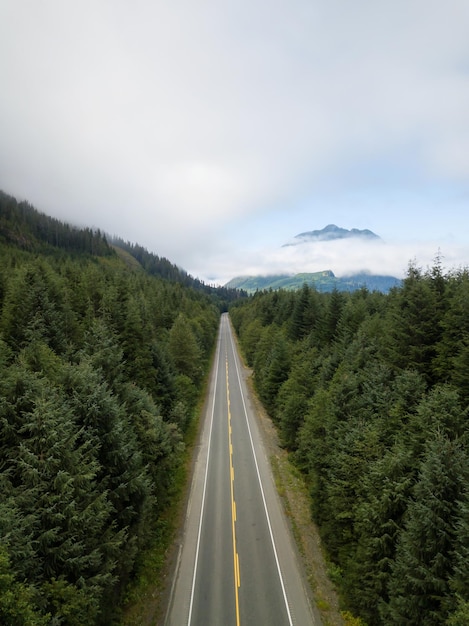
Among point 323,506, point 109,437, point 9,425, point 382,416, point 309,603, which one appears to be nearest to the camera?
point 9,425

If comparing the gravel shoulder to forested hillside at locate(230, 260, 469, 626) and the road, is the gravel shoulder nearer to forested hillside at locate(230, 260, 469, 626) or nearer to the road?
the road

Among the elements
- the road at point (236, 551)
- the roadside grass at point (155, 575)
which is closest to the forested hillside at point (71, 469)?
the roadside grass at point (155, 575)

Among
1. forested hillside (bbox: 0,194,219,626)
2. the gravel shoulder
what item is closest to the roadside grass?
forested hillside (bbox: 0,194,219,626)

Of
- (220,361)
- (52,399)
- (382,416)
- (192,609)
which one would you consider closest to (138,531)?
(192,609)

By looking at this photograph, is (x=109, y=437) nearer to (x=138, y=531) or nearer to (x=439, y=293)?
(x=138, y=531)

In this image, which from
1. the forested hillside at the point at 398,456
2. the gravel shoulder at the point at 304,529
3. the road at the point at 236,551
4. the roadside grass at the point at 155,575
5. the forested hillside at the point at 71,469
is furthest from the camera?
the gravel shoulder at the point at 304,529

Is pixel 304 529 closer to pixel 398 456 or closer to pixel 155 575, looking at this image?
pixel 155 575

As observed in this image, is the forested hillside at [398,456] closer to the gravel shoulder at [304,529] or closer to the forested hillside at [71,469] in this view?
the gravel shoulder at [304,529]
